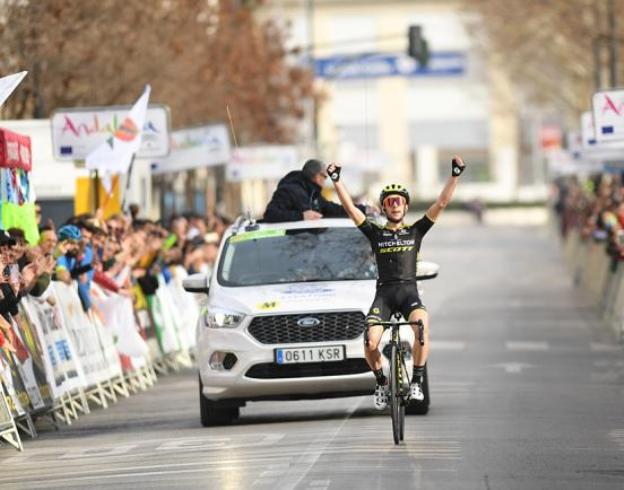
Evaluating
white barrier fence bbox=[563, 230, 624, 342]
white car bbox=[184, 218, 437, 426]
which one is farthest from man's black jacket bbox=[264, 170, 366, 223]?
white barrier fence bbox=[563, 230, 624, 342]

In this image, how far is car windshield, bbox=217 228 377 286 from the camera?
2012 cm

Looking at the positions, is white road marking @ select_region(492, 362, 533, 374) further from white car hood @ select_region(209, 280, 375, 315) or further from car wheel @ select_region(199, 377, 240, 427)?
car wheel @ select_region(199, 377, 240, 427)

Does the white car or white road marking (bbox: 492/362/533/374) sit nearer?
the white car

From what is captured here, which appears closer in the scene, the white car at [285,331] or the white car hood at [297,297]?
the white car at [285,331]

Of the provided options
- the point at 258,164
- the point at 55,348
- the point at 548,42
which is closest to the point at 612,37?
the point at 258,164

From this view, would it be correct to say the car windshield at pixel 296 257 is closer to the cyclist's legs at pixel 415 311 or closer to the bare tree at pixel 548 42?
the cyclist's legs at pixel 415 311

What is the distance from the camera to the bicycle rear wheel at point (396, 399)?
1661 centimetres

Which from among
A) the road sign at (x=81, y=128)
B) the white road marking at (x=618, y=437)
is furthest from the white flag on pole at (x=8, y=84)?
the road sign at (x=81, y=128)

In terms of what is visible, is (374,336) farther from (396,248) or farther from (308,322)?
(308,322)

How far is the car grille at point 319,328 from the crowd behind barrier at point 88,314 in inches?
85.0

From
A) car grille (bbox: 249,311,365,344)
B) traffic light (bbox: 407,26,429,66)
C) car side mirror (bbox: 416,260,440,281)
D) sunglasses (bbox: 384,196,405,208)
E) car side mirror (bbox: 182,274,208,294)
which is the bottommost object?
car grille (bbox: 249,311,365,344)

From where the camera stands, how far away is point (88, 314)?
23.6 meters

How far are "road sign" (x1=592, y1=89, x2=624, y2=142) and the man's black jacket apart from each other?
10.00 meters

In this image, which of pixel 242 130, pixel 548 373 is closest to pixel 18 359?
pixel 548 373
